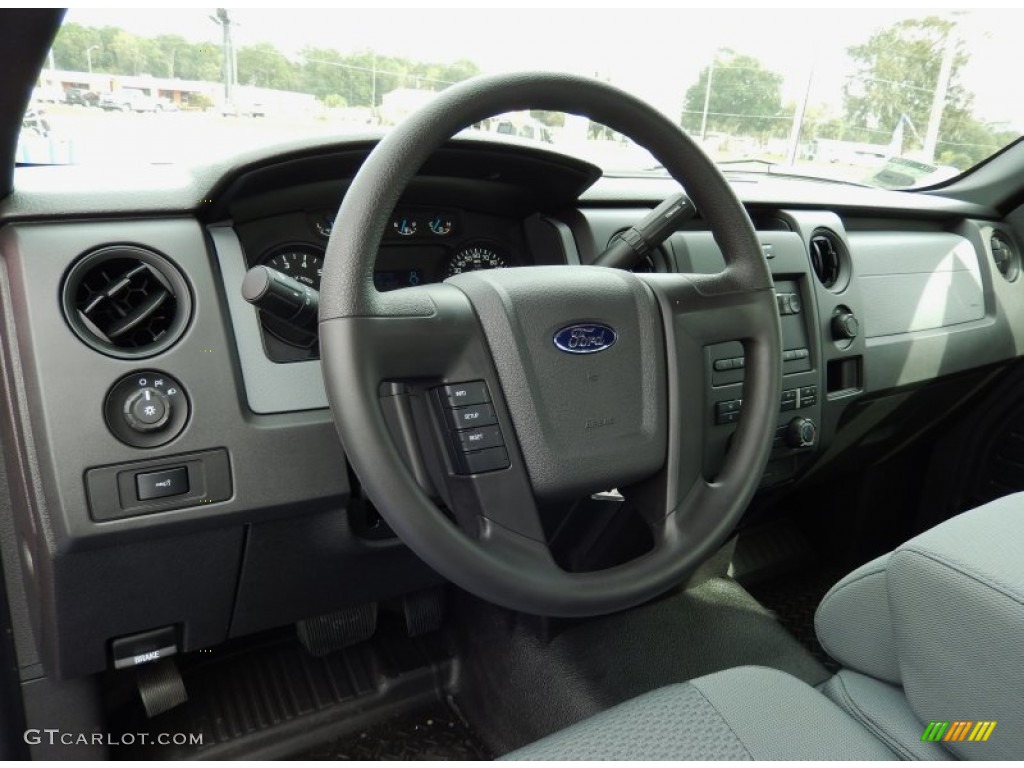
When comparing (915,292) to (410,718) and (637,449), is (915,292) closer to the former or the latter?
(637,449)

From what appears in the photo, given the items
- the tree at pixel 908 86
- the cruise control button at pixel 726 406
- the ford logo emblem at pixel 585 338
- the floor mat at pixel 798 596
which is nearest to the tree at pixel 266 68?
the ford logo emblem at pixel 585 338

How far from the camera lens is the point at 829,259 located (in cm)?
172

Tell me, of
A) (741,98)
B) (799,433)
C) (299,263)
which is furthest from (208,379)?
(741,98)

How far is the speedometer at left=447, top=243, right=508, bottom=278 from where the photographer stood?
1333 millimetres

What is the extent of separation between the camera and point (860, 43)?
190cm

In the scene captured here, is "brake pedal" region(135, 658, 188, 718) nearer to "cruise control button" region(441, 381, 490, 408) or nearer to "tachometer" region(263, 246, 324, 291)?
"tachometer" region(263, 246, 324, 291)

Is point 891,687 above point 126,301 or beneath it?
beneath

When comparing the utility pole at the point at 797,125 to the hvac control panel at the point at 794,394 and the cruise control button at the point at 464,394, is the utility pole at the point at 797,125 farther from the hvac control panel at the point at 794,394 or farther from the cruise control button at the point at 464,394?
the cruise control button at the point at 464,394

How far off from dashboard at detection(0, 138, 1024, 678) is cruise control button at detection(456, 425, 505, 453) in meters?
0.29

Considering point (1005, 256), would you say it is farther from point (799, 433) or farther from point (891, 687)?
point (891, 687)

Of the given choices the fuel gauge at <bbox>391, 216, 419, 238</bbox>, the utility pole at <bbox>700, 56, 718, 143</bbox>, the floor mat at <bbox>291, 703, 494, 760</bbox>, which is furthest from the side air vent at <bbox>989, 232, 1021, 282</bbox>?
the floor mat at <bbox>291, 703, 494, 760</bbox>

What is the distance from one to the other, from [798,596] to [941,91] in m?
1.29

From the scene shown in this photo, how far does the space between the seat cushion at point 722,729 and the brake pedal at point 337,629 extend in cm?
69

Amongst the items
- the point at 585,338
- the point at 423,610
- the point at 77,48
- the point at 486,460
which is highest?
the point at 77,48
